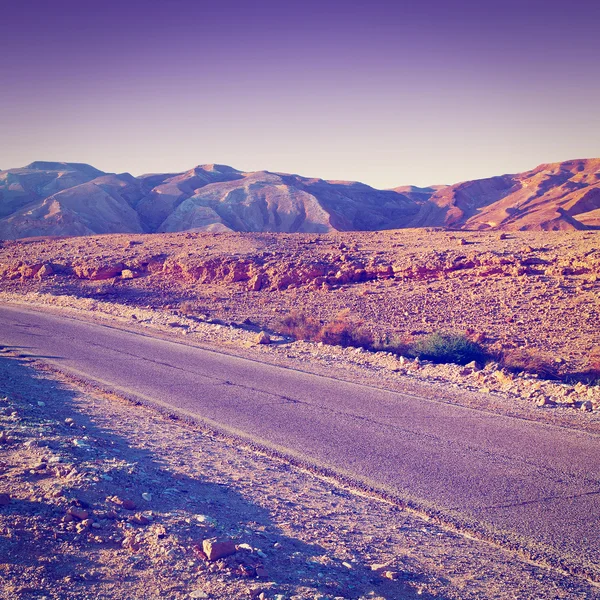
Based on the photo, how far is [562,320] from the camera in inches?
680

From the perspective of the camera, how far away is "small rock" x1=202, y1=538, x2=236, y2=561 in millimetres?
4429

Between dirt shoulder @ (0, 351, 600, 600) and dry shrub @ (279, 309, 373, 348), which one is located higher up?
dry shrub @ (279, 309, 373, 348)

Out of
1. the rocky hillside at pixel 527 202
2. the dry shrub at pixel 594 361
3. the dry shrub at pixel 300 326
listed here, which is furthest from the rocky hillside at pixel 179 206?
the dry shrub at pixel 594 361

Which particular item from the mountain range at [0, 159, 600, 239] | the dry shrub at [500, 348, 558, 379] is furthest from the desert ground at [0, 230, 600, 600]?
the mountain range at [0, 159, 600, 239]

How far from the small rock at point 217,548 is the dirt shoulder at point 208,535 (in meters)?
0.05

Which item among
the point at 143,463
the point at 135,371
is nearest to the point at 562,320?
the point at 135,371

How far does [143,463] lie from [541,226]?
178 feet

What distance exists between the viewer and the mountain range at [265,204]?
7175 cm

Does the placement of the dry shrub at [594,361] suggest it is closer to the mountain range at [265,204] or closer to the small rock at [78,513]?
the small rock at [78,513]

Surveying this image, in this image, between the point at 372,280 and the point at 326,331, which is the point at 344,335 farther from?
the point at 372,280

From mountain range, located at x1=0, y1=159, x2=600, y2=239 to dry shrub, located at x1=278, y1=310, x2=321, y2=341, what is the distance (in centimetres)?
4309

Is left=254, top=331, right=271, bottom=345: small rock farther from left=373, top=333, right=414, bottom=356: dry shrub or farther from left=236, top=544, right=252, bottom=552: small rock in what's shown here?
left=236, top=544, right=252, bottom=552: small rock

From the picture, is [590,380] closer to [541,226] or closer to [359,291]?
[359,291]

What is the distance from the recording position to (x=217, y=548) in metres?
4.47
